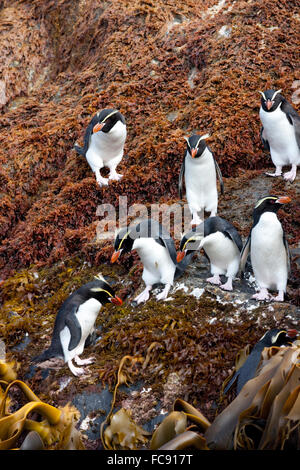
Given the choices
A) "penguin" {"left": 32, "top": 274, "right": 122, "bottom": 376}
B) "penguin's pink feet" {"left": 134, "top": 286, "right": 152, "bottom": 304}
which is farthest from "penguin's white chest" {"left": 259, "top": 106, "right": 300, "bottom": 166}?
"penguin" {"left": 32, "top": 274, "right": 122, "bottom": 376}

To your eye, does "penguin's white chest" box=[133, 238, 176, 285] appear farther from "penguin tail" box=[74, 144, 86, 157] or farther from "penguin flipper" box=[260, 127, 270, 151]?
"penguin tail" box=[74, 144, 86, 157]

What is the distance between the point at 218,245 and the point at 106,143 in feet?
8.95

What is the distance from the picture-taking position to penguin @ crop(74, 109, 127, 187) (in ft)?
22.5

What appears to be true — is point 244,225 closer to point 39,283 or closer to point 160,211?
point 160,211

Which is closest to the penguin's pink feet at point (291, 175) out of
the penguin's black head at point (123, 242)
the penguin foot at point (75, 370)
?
the penguin's black head at point (123, 242)

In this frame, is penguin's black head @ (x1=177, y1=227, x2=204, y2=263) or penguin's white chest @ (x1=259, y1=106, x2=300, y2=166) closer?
penguin's black head @ (x1=177, y1=227, x2=204, y2=263)

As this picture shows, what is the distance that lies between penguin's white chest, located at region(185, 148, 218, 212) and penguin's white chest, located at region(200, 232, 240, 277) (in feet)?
3.36

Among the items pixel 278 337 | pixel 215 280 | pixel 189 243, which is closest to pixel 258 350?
pixel 278 337

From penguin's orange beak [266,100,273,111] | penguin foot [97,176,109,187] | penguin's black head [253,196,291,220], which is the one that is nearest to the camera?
penguin's black head [253,196,291,220]

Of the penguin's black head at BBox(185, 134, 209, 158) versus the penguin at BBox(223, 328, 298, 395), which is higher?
the penguin's black head at BBox(185, 134, 209, 158)

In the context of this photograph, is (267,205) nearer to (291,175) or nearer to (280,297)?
(280,297)

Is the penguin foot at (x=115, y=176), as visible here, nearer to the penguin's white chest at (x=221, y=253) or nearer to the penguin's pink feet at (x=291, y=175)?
the penguin's pink feet at (x=291, y=175)

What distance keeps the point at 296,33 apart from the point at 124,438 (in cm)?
715

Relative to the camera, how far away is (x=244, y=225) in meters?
5.86
